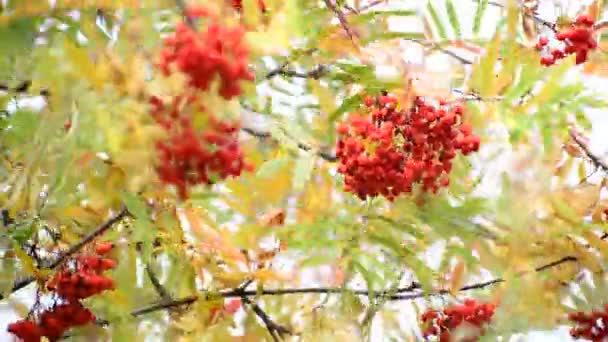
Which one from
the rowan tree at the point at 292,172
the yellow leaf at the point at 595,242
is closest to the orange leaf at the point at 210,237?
the rowan tree at the point at 292,172

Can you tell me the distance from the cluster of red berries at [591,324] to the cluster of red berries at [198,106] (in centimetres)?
140

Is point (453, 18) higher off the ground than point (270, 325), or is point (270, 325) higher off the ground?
point (453, 18)

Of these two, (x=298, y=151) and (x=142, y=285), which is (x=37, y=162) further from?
(x=142, y=285)

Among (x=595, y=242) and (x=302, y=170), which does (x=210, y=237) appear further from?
(x=595, y=242)

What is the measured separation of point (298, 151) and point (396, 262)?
1.57 feet

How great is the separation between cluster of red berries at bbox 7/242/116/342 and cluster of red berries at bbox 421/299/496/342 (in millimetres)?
901

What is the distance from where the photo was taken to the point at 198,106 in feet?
4.46

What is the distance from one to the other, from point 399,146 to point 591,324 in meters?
1.01

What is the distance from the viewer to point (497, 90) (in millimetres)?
1811

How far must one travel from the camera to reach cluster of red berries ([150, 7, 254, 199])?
1315 millimetres

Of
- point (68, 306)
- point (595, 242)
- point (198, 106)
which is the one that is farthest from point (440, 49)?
point (68, 306)

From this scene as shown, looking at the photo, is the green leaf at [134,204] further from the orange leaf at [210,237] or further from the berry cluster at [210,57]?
the berry cluster at [210,57]

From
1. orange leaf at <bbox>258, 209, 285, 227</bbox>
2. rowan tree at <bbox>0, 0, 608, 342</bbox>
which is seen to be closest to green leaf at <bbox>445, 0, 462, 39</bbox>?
rowan tree at <bbox>0, 0, 608, 342</bbox>

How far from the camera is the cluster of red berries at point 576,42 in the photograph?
7.77 ft
